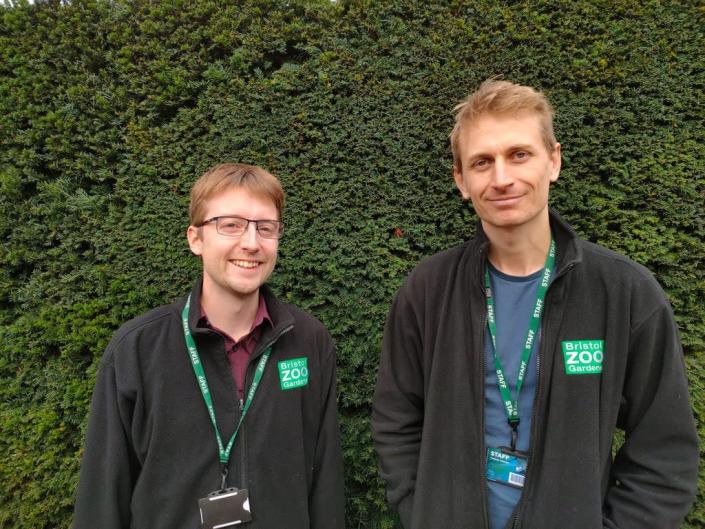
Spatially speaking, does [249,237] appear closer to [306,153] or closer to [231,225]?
[231,225]

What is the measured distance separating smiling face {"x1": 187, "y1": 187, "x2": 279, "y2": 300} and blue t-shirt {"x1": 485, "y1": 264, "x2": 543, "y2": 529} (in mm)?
1089

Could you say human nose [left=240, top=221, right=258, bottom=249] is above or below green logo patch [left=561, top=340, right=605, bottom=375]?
above

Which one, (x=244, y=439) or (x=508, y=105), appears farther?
(x=244, y=439)

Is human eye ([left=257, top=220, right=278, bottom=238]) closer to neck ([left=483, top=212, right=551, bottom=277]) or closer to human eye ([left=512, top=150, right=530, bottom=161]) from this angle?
neck ([left=483, top=212, right=551, bottom=277])

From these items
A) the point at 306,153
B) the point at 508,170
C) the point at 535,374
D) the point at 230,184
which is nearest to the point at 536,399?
the point at 535,374

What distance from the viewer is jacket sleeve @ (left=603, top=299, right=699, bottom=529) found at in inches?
61.7

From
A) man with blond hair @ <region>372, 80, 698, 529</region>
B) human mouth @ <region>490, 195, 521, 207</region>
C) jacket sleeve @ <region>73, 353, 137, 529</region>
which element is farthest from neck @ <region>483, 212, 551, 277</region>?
jacket sleeve @ <region>73, 353, 137, 529</region>

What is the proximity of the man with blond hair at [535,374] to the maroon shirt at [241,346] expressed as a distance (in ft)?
2.67

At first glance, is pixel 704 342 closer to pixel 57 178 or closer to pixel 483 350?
pixel 483 350

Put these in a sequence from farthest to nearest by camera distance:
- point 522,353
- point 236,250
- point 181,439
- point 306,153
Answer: point 306,153
point 236,250
point 181,439
point 522,353

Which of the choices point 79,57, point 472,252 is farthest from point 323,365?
point 79,57

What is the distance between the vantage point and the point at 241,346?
2033mm

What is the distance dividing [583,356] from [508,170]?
0.80 metres

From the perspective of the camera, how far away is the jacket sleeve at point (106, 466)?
1740mm
